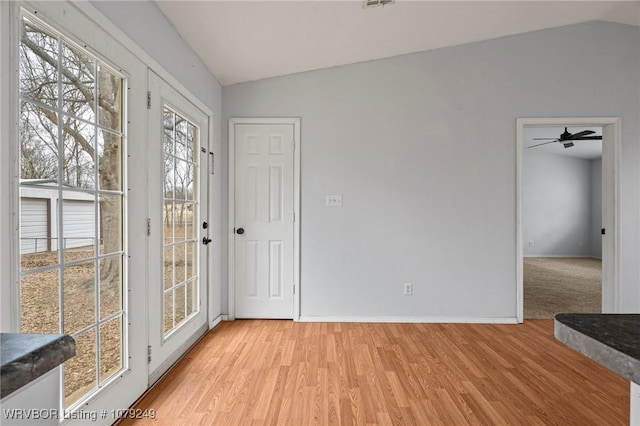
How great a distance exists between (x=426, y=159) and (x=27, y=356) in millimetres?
3329

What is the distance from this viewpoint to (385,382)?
7.03ft

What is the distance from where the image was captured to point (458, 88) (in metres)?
3.37

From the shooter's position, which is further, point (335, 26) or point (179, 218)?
point (335, 26)

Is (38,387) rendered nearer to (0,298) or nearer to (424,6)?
(0,298)

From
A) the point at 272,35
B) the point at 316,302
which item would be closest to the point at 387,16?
the point at 272,35

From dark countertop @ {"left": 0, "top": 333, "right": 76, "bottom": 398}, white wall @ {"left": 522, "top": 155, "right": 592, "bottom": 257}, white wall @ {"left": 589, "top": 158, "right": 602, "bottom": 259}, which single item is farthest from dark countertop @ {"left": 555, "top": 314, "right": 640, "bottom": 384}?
white wall @ {"left": 589, "top": 158, "right": 602, "bottom": 259}

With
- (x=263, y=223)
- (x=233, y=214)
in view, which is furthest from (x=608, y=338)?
(x=233, y=214)

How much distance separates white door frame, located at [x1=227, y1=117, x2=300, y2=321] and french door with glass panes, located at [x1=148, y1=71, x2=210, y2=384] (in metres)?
0.36

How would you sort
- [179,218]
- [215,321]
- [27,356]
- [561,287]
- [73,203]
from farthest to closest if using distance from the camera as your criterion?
[561,287] < [215,321] < [179,218] < [73,203] < [27,356]

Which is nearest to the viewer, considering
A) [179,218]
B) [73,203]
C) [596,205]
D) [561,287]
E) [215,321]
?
[73,203]

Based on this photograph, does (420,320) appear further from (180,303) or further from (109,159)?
(109,159)

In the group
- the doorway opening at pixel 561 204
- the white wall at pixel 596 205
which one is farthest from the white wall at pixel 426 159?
the white wall at pixel 596 205

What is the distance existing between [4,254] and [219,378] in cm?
150

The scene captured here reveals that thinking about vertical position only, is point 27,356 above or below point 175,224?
below
